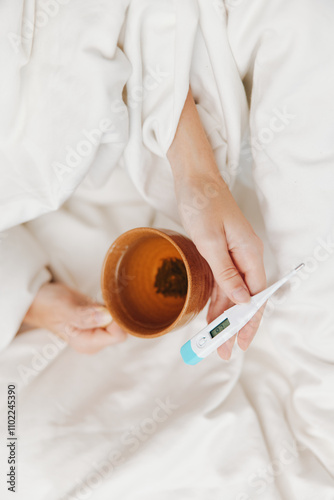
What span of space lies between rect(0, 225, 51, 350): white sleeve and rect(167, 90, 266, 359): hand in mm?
331

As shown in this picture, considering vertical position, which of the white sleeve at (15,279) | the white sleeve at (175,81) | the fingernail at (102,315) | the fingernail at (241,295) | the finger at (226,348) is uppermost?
the white sleeve at (175,81)

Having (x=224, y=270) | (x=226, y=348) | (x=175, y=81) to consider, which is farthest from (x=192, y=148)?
(x=226, y=348)

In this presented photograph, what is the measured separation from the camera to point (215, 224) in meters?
0.70

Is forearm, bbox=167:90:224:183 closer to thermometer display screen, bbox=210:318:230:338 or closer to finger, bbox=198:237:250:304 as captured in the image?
finger, bbox=198:237:250:304

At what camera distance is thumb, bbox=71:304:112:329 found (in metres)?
0.83

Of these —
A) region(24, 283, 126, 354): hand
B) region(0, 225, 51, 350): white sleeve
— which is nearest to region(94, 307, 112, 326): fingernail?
region(24, 283, 126, 354): hand

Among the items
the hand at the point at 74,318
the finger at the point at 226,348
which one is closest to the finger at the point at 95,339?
the hand at the point at 74,318

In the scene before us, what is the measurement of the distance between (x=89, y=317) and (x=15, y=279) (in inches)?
6.3

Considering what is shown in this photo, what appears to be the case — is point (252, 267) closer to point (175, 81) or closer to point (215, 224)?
point (215, 224)

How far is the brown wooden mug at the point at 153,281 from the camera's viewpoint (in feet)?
2.23

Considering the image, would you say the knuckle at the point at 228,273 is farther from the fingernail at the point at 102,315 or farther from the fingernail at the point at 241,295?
the fingernail at the point at 102,315

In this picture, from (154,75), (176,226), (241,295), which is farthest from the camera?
(176,226)

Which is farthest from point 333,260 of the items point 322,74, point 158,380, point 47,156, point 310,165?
point 47,156

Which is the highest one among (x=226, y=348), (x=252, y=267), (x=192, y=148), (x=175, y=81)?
(x=175, y=81)
